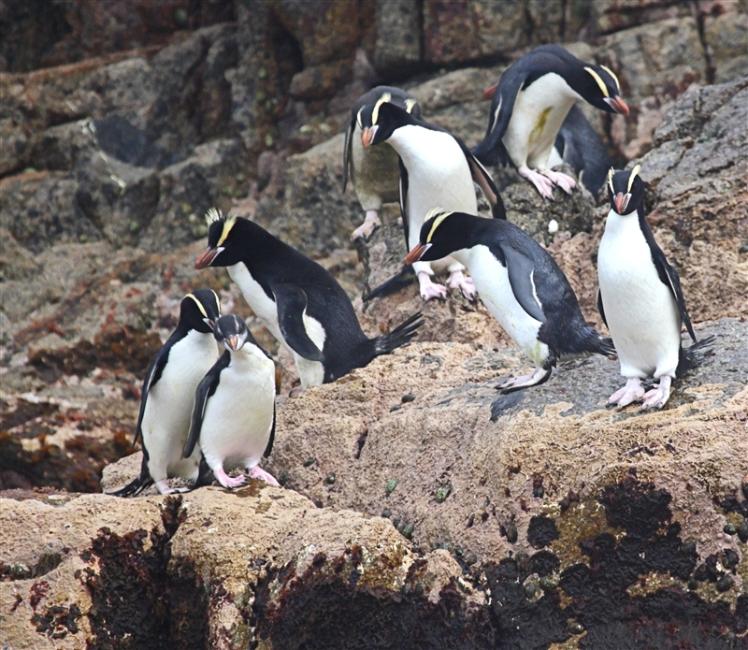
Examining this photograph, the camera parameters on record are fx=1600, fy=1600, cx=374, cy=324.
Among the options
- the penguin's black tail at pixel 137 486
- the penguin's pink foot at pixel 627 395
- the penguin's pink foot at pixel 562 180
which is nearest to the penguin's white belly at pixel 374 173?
the penguin's pink foot at pixel 562 180

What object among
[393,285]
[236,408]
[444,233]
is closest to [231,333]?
[236,408]

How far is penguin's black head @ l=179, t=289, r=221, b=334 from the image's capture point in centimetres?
784

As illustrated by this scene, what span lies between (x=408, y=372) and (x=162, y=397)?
1246 millimetres

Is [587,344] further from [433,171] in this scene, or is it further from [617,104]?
[617,104]

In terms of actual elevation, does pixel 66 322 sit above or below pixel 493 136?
below

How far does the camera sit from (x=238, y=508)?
699cm

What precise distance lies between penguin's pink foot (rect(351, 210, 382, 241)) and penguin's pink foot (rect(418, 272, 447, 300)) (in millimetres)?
1056

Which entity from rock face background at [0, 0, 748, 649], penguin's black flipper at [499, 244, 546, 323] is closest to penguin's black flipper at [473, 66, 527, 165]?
rock face background at [0, 0, 748, 649]

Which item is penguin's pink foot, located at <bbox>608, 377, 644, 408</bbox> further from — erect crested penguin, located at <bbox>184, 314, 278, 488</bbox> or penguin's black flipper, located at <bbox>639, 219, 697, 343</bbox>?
erect crested penguin, located at <bbox>184, 314, 278, 488</bbox>

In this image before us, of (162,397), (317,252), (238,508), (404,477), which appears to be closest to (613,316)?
(404,477)

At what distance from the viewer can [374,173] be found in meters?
10.2

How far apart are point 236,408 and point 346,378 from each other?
2.91 ft

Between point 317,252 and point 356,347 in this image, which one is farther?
point 317,252

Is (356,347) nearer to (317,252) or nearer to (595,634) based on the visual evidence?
(595,634)
